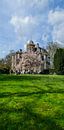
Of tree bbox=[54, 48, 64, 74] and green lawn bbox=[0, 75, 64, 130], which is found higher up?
tree bbox=[54, 48, 64, 74]

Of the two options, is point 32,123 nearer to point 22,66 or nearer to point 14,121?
point 14,121

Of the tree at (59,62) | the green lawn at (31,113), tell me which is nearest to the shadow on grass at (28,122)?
the green lawn at (31,113)

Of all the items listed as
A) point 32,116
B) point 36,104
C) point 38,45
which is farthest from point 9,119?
point 38,45

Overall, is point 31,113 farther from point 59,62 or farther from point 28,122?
point 59,62

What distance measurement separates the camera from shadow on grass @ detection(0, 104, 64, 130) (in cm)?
834

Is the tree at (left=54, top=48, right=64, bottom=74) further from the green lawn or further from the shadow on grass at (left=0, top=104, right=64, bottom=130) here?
the shadow on grass at (left=0, top=104, right=64, bottom=130)

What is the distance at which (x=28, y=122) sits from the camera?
8945 mm

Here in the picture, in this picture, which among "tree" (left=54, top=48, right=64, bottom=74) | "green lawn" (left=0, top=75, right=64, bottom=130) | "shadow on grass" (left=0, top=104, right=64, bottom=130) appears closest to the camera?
"shadow on grass" (left=0, top=104, right=64, bottom=130)

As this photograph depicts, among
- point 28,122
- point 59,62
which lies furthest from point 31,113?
point 59,62

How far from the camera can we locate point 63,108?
36.2 feet

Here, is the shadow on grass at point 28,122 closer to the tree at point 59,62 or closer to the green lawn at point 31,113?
the green lawn at point 31,113

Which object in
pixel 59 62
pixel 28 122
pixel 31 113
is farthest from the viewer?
pixel 59 62

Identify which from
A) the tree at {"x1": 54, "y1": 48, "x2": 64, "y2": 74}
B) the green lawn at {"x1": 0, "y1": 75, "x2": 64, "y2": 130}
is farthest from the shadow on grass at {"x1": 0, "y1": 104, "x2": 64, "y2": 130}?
the tree at {"x1": 54, "y1": 48, "x2": 64, "y2": 74}

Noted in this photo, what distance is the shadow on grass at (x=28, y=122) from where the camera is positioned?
27.4 feet
